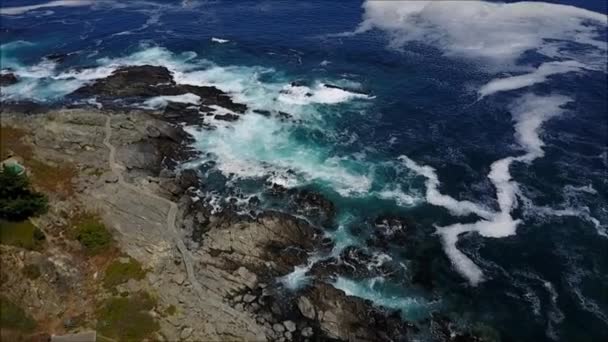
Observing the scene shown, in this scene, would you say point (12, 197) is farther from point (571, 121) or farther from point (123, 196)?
point (571, 121)

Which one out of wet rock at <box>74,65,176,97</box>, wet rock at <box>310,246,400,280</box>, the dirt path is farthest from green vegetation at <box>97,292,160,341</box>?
wet rock at <box>74,65,176,97</box>

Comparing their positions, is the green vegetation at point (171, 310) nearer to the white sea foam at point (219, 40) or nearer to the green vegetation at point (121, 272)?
the green vegetation at point (121, 272)

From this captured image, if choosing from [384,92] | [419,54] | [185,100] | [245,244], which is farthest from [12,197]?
[419,54]

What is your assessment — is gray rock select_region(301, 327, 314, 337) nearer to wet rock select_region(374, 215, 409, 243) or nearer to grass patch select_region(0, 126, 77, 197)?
wet rock select_region(374, 215, 409, 243)

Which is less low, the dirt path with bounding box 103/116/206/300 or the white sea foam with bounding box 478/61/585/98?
the white sea foam with bounding box 478/61/585/98

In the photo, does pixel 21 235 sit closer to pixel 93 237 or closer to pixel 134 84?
pixel 93 237
